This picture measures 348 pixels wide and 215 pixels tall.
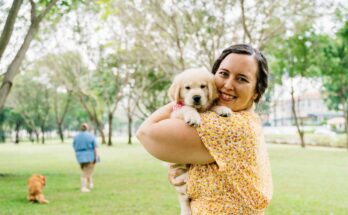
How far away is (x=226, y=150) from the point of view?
250cm

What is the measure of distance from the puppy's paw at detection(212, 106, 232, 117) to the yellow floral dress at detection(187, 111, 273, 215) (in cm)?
4

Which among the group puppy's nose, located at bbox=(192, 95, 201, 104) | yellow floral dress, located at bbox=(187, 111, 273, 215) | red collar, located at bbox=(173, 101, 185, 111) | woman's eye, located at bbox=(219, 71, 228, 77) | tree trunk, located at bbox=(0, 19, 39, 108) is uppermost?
tree trunk, located at bbox=(0, 19, 39, 108)

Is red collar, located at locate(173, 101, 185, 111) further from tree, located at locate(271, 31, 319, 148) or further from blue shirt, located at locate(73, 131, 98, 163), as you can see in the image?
tree, located at locate(271, 31, 319, 148)

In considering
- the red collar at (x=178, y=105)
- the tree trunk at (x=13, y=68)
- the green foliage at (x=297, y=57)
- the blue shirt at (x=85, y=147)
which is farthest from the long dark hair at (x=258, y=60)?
the green foliage at (x=297, y=57)

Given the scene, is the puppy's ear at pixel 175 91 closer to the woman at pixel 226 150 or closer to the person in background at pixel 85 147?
the woman at pixel 226 150

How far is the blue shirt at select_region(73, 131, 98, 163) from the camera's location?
12.6m

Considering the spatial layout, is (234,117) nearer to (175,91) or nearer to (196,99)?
(196,99)

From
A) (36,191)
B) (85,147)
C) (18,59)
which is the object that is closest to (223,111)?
(18,59)

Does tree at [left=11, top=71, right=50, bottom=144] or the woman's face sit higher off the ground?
tree at [left=11, top=71, right=50, bottom=144]

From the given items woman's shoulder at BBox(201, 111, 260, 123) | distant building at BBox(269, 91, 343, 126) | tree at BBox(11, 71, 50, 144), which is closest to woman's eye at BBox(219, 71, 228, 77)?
woman's shoulder at BBox(201, 111, 260, 123)

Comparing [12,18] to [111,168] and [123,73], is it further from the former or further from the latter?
[123,73]

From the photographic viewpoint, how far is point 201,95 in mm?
2863

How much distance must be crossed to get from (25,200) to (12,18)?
4.86 meters

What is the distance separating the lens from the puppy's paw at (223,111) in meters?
2.59
